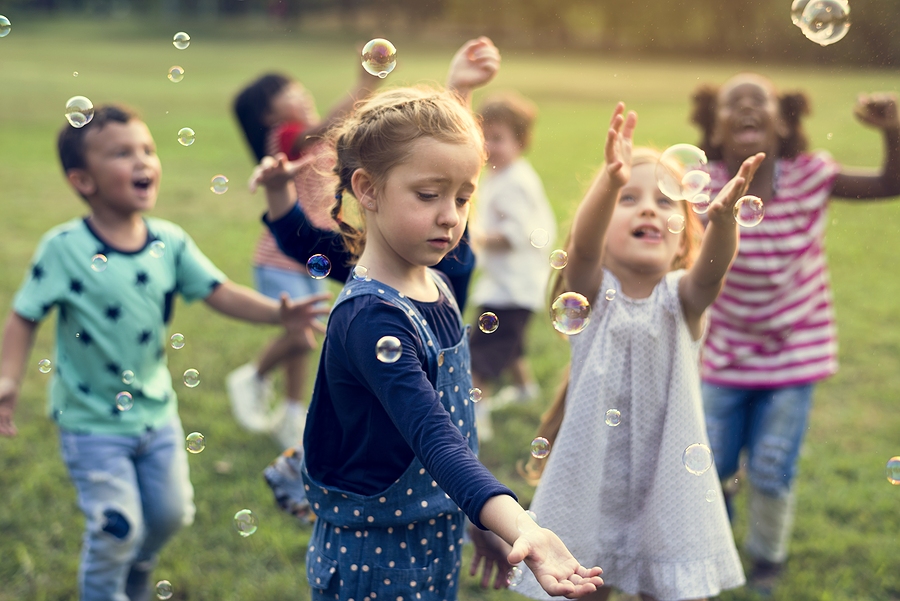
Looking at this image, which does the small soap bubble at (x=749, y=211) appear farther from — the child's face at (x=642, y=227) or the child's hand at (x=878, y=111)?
the child's hand at (x=878, y=111)

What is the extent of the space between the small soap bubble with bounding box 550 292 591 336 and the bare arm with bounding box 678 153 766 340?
0.27m

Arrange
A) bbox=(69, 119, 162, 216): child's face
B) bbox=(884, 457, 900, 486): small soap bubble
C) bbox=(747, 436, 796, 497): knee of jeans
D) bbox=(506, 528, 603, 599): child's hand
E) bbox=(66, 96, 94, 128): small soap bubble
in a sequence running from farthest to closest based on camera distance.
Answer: bbox=(747, 436, 796, 497): knee of jeans < bbox=(69, 119, 162, 216): child's face < bbox=(66, 96, 94, 128): small soap bubble < bbox=(884, 457, 900, 486): small soap bubble < bbox=(506, 528, 603, 599): child's hand

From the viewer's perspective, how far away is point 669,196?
2.45m

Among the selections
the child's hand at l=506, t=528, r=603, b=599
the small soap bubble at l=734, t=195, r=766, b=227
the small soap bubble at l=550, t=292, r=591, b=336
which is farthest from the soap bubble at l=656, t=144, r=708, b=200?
the child's hand at l=506, t=528, r=603, b=599

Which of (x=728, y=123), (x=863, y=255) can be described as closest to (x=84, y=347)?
(x=728, y=123)

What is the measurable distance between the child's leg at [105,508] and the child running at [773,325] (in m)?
1.99

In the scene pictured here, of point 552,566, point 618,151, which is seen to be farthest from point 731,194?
point 552,566

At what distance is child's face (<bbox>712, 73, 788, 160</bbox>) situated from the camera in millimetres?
3279

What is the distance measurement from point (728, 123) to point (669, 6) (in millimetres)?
18414

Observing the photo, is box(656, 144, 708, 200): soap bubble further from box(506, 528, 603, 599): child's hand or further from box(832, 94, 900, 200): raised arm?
box(506, 528, 603, 599): child's hand

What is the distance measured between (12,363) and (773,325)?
8.31 feet

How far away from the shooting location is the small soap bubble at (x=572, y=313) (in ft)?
7.88

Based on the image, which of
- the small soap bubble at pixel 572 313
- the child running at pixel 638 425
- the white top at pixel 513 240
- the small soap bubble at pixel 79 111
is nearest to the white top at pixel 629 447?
the child running at pixel 638 425

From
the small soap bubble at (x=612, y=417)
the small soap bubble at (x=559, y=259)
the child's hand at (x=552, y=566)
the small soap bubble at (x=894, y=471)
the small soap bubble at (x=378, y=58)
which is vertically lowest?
the small soap bubble at (x=894, y=471)
